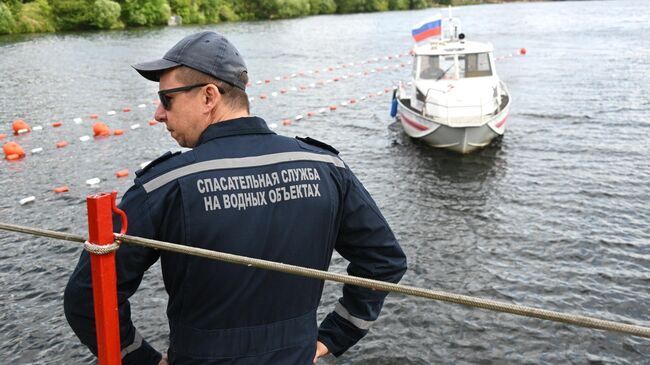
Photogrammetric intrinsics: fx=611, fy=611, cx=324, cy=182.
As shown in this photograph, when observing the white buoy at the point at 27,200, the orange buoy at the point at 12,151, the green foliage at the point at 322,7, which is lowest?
the white buoy at the point at 27,200

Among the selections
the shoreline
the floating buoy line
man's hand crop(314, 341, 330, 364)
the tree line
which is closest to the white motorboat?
the floating buoy line

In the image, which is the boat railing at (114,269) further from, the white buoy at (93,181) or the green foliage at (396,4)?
the green foliage at (396,4)

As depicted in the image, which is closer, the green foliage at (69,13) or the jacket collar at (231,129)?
the jacket collar at (231,129)

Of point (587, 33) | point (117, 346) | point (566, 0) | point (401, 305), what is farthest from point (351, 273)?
point (566, 0)

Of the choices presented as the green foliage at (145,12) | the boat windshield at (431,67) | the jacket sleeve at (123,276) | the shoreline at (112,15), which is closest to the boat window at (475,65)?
the boat windshield at (431,67)

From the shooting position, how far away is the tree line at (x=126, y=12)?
6019 cm

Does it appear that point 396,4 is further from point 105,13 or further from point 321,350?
point 321,350

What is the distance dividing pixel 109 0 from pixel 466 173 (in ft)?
196

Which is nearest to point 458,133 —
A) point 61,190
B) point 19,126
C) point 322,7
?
point 61,190

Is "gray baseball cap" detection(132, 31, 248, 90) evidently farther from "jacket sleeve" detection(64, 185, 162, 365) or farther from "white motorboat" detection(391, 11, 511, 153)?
"white motorboat" detection(391, 11, 511, 153)

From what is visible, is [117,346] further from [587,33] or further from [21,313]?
[587,33]

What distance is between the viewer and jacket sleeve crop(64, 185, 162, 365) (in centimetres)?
245

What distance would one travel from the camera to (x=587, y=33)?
49.2m

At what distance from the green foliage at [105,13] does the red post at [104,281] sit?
2654 inches
